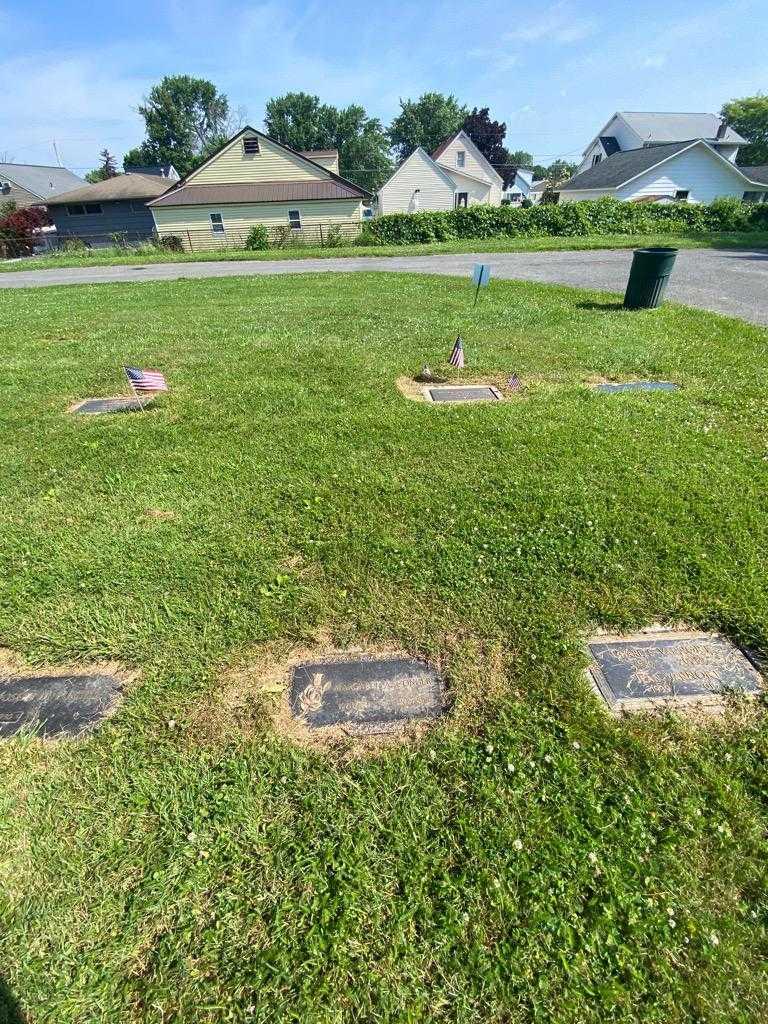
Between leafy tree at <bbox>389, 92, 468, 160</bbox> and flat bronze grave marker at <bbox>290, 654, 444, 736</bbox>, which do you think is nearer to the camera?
flat bronze grave marker at <bbox>290, 654, 444, 736</bbox>

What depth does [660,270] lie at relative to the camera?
828 centimetres

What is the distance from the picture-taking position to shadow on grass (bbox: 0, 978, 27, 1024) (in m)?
1.42

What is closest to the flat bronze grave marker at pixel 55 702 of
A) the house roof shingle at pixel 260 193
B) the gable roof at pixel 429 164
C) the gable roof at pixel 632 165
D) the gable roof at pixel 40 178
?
the house roof shingle at pixel 260 193

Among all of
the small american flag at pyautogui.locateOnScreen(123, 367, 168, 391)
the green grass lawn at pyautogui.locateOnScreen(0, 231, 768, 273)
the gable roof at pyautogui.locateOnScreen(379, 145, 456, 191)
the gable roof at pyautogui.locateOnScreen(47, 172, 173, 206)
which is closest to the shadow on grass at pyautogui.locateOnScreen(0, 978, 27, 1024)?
the small american flag at pyautogui.locateOnScreen(123, 367, 168, 391)

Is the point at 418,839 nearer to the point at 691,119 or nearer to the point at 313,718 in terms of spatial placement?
the point at 313,718

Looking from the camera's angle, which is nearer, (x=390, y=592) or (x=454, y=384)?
(x=390, y=592)

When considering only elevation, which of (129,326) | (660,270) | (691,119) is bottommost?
(129,326)

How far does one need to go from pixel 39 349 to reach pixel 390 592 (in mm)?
8403

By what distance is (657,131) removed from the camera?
39719mm

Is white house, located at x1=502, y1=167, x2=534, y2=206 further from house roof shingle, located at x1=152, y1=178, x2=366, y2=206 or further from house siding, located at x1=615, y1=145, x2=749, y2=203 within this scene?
house roof shingle, located at x1=152, y1=178, x2=366, y2=206

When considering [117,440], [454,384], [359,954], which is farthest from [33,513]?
[454,384]

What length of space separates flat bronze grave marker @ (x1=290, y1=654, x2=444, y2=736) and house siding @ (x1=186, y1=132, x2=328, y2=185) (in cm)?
3370

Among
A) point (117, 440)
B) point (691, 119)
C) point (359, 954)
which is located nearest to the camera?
point (359, 954)

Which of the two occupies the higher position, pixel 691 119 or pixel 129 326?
pixel 691 119
